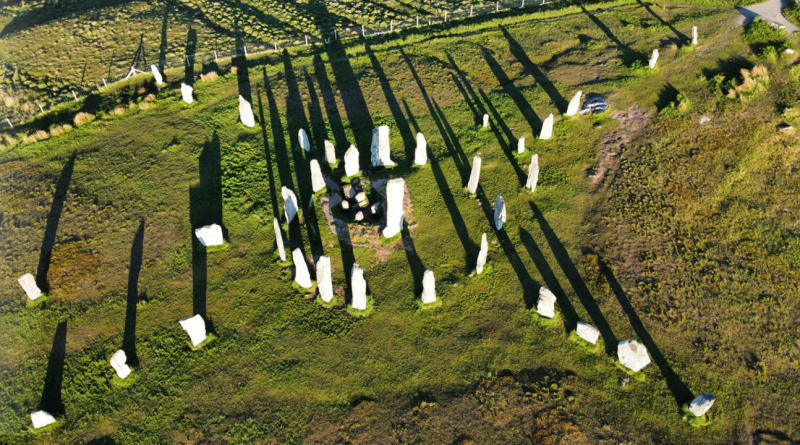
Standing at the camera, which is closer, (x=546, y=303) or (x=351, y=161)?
(x=546, y=303)

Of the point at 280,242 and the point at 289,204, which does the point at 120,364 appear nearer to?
the point at 280,242

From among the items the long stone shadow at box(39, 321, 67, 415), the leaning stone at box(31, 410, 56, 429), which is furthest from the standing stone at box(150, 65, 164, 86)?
the leaning stone at box(31, 410, 56, 429)

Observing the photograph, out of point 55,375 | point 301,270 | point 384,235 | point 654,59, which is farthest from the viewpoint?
A: point 654,59

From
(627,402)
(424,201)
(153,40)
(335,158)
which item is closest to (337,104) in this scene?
(335,158)

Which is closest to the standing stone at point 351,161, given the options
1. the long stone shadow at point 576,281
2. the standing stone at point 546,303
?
A: the long stone shadow at point 576,281

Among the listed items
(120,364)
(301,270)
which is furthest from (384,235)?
(120,364)

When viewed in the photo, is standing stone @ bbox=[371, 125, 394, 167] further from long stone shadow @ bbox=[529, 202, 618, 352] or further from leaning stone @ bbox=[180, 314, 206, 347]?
leaning stone @ bbox=[180, 314, 206, 347]

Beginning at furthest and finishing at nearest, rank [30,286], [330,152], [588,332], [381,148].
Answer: [330,152] < [381,148] < [30,286] < [588,332]
